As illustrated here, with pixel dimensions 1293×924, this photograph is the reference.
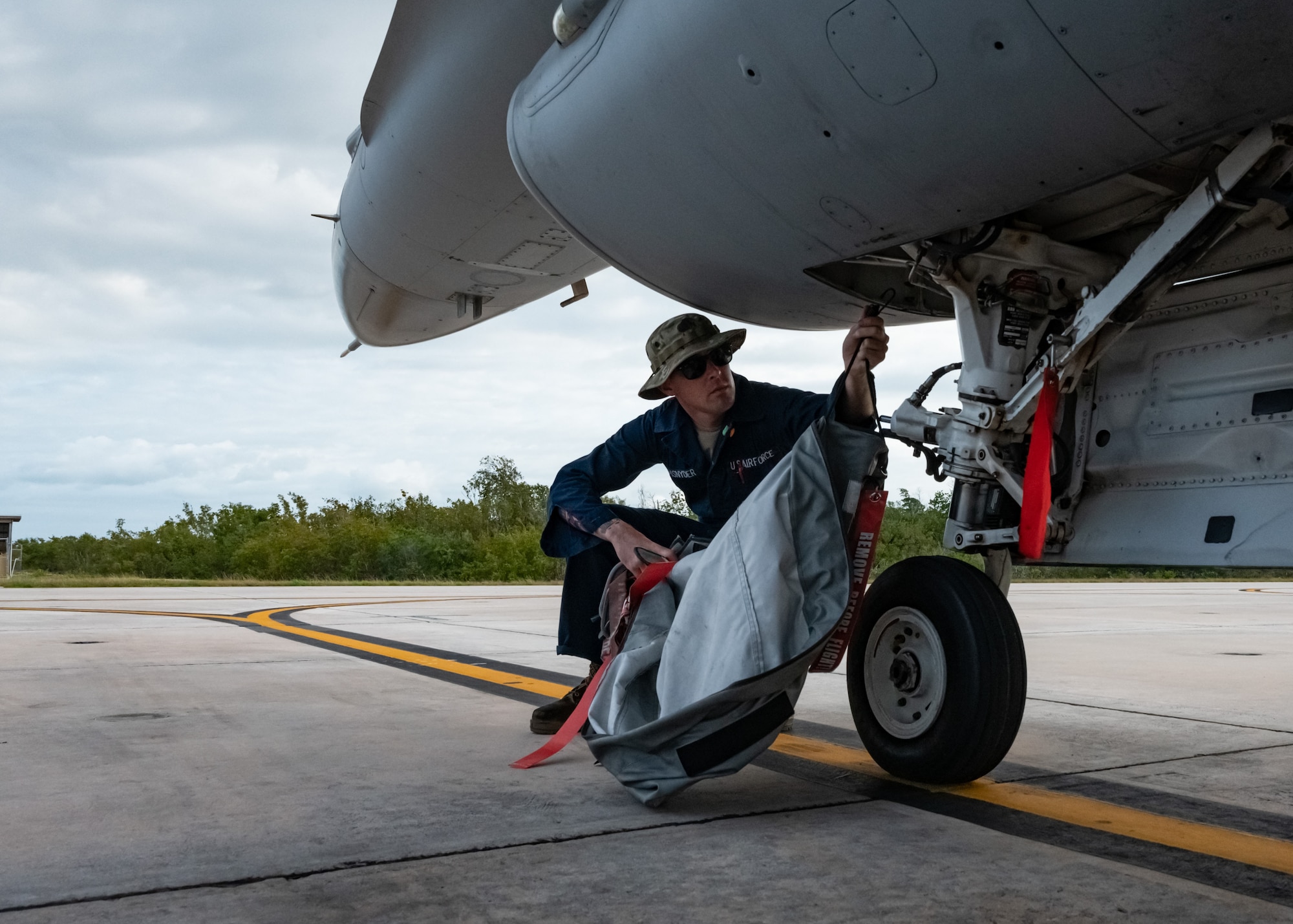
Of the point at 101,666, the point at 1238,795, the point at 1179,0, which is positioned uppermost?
the point at 1179,0

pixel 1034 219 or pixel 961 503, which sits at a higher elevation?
pixel 1034 219

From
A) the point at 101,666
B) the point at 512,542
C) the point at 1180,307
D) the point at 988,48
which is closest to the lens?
the point at 988,48

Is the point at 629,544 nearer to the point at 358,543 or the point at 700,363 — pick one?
the point at 700,363

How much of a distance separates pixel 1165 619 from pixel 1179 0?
367 inches

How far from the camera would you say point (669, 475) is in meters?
3.30

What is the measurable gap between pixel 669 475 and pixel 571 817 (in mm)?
1314

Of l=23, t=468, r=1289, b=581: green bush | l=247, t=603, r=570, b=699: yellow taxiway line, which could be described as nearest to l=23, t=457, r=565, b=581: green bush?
l=23, t=468, r=1289, b=581: green bush

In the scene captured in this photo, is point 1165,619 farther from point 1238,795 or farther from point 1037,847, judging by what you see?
point 1037,847

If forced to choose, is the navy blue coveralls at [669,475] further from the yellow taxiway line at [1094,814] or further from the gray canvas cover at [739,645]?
the yellow taxiway line at [1094,814]

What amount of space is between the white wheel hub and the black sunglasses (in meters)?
0.88

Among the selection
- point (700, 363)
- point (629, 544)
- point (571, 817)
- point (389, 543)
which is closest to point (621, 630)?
point (629, 544)

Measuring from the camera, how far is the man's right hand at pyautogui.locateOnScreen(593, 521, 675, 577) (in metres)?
2.74

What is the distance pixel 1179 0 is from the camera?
1.56 meters

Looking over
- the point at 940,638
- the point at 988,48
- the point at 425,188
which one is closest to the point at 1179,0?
the point at 988,48
